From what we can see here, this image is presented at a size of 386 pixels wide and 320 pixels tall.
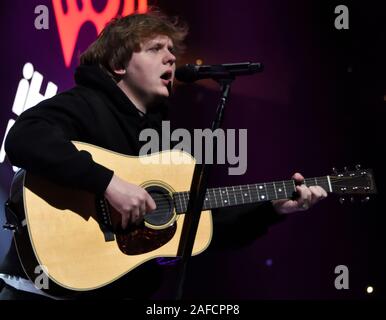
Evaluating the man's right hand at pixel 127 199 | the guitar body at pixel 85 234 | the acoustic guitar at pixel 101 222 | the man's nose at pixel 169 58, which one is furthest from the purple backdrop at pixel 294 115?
the man's right hand at pixel 127 199

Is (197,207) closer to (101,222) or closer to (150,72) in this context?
(101,222)

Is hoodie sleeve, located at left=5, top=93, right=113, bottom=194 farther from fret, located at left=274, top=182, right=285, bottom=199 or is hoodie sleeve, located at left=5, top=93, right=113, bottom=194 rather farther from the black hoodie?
fret, located at left=274, top=182, right=285, bottom=199

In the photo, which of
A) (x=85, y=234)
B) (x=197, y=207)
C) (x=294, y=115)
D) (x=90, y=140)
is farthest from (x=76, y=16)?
(x=197, y=207)

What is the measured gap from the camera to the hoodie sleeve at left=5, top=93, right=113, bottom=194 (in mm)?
1978

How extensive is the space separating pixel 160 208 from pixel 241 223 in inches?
18.8

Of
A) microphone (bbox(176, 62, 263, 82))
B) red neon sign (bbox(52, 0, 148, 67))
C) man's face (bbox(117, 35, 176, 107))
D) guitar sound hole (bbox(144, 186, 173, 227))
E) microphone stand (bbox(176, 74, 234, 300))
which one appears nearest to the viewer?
microphone stand (bbox(176, 74, 234, 300))

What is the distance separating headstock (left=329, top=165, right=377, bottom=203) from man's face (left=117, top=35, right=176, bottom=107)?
84 centimetres

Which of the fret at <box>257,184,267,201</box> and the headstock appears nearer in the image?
the fret at <box>257,184,267,201</box>

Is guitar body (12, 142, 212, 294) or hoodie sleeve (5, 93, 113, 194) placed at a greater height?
hoodie sleeve (5, 93, 113, 194)

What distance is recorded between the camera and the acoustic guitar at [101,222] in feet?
6.44

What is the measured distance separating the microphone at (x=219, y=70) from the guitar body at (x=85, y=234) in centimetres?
43

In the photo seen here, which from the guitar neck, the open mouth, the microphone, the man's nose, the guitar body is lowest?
the guitar body

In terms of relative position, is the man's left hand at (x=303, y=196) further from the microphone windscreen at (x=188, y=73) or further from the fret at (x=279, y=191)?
the microphone windscreen at (x=188, y=73)

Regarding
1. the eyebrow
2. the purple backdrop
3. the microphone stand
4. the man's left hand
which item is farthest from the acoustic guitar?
the purple backdrop
